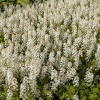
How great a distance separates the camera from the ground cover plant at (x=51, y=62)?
4.77 meters

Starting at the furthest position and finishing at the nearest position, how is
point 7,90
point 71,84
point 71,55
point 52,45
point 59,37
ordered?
1. point 59,37
2. point 52,45
3. point 71,55
4. point 71,84
5. point 7,90

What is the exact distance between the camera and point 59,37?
22.1ft

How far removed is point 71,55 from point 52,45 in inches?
26.0

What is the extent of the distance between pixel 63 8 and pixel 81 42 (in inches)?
101

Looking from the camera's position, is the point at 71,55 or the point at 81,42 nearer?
the point at 71,55

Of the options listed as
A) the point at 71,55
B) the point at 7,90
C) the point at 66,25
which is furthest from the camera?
the point at 66,25

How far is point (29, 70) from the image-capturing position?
507 cm

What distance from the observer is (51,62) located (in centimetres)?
545

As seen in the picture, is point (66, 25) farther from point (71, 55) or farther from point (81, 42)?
point (71, 55)

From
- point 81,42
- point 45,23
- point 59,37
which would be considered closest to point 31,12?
point 45,23

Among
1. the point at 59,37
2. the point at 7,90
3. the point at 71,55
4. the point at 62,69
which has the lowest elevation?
the point at 7,90

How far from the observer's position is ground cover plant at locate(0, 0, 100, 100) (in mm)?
4770

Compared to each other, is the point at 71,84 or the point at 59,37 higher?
the point at 59,37

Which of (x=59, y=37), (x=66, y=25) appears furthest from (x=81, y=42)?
(x=66, y=25)
